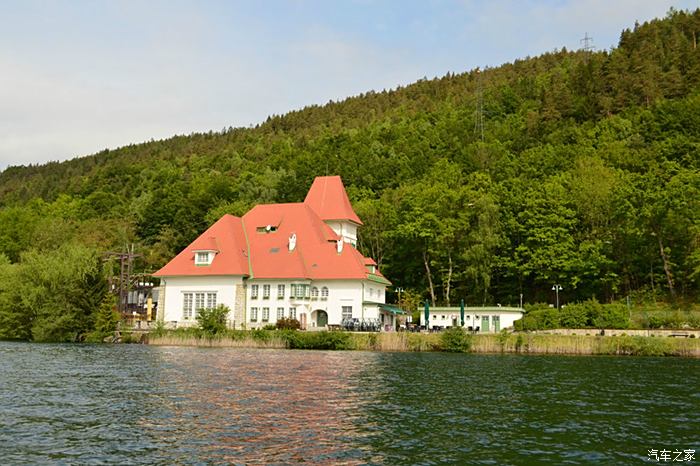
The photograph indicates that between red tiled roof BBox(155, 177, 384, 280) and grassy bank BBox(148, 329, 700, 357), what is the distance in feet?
35.8

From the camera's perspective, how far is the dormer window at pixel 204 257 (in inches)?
2415

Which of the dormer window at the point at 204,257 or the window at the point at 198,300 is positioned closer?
the window at the point at 198,300

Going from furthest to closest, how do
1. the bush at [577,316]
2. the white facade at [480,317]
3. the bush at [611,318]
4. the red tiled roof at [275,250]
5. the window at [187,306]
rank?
the window at [187,306] < the red tiled roof at [275,250] < the white facade at [480,317] < the bush at [577,316] < the bush at [611,318]

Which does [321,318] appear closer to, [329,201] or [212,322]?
[212,322]

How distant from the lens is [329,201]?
70250mm

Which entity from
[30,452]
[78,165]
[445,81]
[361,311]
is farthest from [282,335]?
[78,165]

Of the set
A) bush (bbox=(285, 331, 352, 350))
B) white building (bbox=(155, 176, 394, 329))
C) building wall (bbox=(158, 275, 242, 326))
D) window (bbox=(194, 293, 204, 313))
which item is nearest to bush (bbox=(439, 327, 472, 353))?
bush (bbox=(285, 331, 352, 350))

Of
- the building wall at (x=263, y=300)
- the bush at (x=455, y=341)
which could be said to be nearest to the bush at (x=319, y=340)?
the bush at (x=455, y=341)

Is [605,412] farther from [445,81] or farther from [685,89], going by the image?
[445,81]

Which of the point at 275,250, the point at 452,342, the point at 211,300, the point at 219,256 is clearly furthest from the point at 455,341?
the point at 219,256

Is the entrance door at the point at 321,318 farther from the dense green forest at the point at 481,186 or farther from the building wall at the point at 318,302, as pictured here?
the dense green forest at the point at 481,186

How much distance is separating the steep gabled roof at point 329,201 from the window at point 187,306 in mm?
15953

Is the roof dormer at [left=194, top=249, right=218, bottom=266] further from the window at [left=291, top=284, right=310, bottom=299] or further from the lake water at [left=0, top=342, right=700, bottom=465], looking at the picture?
the lake water at [left=0, top=342, right=700, bottom=465]

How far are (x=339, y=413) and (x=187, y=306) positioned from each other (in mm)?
43624
